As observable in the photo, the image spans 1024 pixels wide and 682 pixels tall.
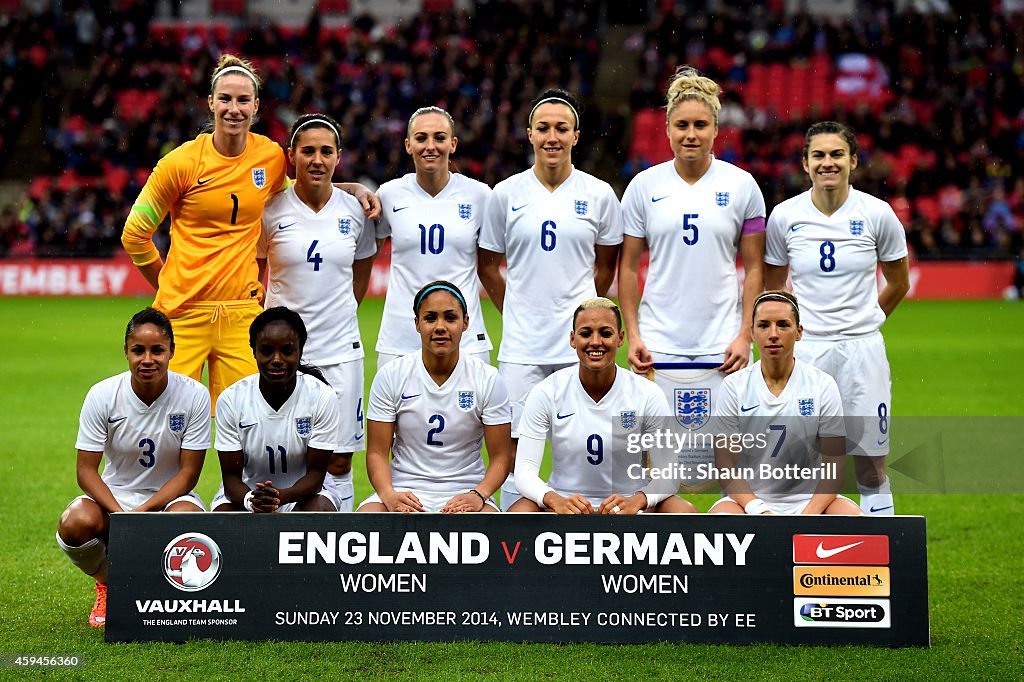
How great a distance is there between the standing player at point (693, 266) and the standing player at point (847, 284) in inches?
10.4

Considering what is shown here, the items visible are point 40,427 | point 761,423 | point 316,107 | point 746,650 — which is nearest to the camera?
point 746,650

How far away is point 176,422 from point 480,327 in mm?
1673

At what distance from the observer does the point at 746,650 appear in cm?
458

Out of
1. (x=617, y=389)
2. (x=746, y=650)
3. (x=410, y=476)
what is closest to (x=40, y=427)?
(x=410, y=476)

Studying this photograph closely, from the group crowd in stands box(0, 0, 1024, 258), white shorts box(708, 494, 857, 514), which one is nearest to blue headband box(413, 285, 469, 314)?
white shorts box(708, 494, 857, 514)

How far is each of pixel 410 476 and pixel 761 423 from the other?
1613 millimetres

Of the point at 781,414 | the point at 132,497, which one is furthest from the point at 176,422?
the point at 781,414

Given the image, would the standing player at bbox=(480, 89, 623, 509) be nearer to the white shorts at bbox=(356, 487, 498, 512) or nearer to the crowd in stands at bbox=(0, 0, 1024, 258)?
the white shorts at bbox=(356, 487, 498, 512)

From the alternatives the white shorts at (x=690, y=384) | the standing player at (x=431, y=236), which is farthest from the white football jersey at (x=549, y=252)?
the white shorts at (x=690, y=384)

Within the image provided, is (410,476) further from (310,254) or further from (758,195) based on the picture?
(758,195)

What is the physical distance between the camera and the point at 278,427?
17.2 feet

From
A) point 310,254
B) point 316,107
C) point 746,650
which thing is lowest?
point 746,650

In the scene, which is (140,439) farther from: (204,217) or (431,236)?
(431,236)

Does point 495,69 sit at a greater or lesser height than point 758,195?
greater
